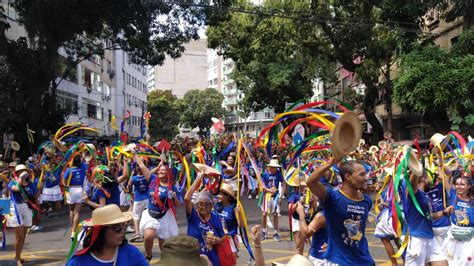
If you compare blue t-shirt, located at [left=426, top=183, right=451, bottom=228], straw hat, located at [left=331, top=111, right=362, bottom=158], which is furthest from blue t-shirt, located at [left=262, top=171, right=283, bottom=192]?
straw hat, located at [left=331, top=111, right=362, bottom=158]

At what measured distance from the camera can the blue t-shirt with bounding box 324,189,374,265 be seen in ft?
13.2

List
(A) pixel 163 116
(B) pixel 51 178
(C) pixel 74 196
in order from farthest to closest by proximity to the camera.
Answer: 1. (A) pixel 163 116
2. (B) pixel 51 178
3. (C) pixel 74 196

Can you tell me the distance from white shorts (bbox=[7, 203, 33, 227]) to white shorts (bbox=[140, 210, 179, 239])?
88.3 inches

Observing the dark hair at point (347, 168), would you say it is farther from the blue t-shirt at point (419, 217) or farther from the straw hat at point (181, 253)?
the straw hat at point (181, 253)

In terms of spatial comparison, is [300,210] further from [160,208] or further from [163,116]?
[163,116]

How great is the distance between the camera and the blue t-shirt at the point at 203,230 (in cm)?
484

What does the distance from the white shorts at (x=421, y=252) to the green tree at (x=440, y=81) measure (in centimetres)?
1022

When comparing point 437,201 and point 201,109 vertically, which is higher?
point 201,109

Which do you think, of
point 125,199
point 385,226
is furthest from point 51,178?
point 385,226

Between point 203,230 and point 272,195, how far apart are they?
4934 millimetres

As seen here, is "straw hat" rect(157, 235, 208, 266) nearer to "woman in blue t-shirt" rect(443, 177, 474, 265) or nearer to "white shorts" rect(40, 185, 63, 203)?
"woman in blue t-shirt" rect(443, 177, 474, 265)

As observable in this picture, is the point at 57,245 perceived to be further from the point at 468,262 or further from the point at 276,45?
the point at 276,45

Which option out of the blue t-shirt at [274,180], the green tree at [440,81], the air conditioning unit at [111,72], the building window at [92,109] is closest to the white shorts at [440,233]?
the blue t-shirt at [274,180]

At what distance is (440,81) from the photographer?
15.6 metres
